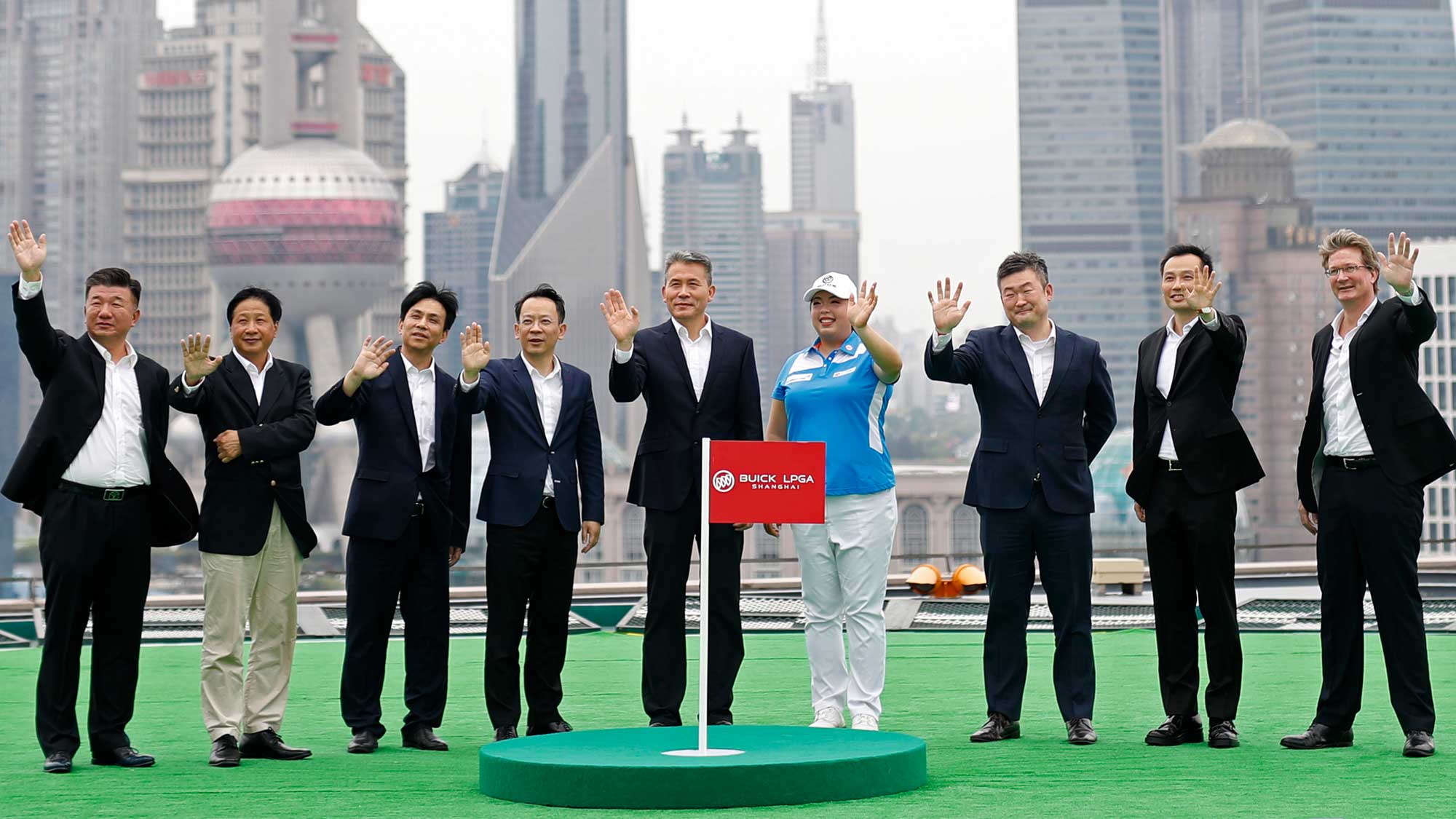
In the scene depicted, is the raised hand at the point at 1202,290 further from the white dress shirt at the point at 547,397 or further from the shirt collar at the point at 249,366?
the shirt collar at the point at 249,366

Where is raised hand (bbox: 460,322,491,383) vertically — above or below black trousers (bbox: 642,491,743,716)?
above

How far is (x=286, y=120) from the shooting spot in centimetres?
13325

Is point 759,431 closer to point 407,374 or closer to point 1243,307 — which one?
point 407,374

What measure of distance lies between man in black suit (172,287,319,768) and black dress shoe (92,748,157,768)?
217 mm

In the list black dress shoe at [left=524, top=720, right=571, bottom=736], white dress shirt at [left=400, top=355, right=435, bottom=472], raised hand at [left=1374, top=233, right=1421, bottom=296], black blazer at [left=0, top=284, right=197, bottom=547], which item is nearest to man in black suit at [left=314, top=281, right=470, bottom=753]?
white dress shirt at [left=400, top=355, right=435, bottom=472]

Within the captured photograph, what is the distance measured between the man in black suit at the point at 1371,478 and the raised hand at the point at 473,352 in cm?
300

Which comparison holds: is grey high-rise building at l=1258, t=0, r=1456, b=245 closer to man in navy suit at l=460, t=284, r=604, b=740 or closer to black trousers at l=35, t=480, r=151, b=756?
man in navy suit at l=460, t=284, r=604, b=740

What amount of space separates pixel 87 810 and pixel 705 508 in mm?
2130

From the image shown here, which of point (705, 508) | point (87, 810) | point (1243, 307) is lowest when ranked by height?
point (87, 810)

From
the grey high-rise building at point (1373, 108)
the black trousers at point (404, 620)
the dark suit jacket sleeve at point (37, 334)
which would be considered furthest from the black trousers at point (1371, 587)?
the grey high-rise building at point (1373, 108)

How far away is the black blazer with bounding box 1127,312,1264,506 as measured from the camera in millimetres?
6914

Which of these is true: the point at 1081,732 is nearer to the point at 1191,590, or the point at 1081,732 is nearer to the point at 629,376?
the point at 1191,590

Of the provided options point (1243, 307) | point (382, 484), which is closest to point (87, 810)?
point (382, 484)

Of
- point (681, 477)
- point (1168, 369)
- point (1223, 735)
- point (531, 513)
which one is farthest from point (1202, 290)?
point (531, 513)
